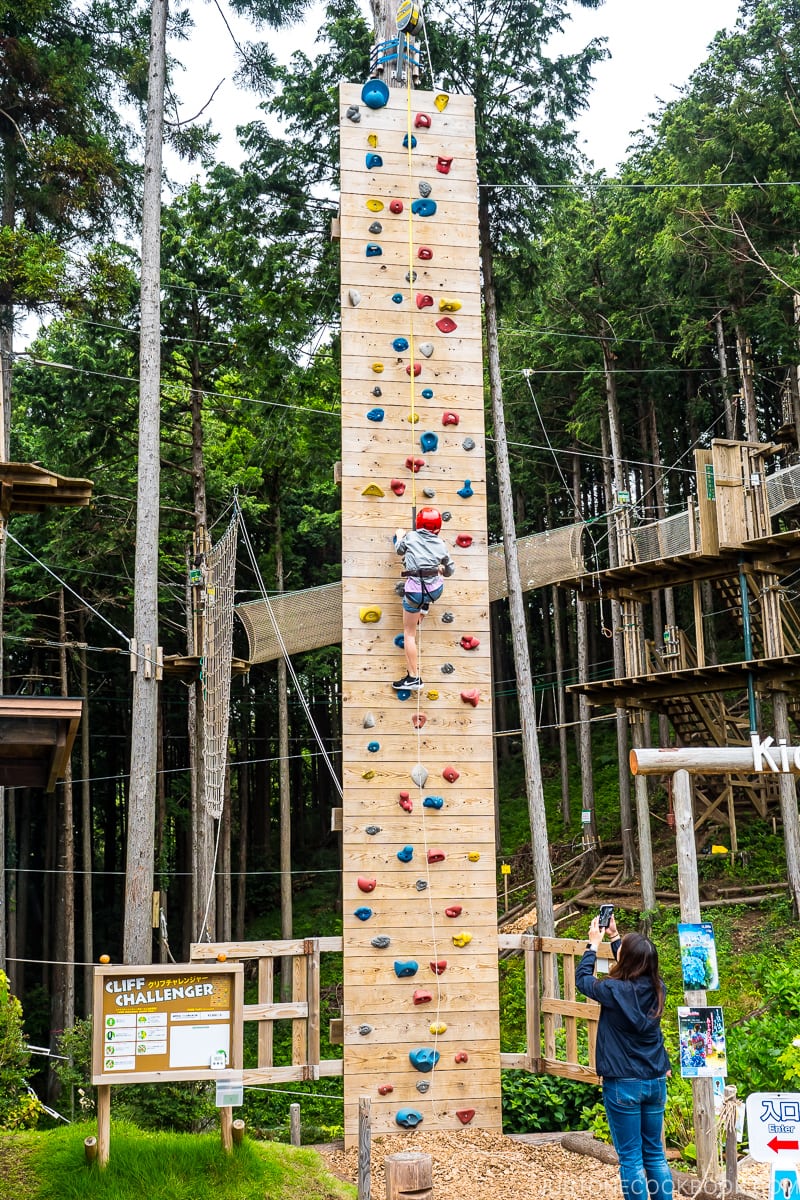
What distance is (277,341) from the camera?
16.8 meters

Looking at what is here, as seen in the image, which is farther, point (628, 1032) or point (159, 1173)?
point (159, 1173)

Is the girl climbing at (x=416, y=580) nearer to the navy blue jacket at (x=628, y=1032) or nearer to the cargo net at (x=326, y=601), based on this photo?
the navy blue jacket at (x=628, y=1032)

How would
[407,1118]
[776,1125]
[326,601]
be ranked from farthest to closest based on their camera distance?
[326,601] → [407,1118] → [776,1125]

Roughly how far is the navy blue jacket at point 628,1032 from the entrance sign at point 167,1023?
1.91 metres

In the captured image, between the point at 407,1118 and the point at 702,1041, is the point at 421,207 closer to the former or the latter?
the point at 702,1041

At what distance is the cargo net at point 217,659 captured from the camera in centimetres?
1284

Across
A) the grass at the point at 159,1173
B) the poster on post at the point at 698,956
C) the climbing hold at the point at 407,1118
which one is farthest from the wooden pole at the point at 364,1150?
the climbing hold at the point at 407,1118

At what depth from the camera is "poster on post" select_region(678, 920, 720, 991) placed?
17.9 ft

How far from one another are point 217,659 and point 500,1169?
8058 millimetres

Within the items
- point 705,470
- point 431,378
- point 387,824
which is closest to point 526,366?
point 705,470

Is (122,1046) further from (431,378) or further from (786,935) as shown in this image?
(786,935)

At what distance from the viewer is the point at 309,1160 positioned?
6.30m

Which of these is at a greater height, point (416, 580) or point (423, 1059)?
point (416, 580)

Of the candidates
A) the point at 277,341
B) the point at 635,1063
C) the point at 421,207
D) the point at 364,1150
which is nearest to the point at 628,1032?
the point at 635,1063
